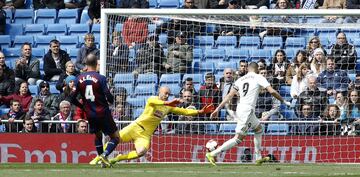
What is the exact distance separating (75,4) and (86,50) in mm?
3849

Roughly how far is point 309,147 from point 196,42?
10.9 feet

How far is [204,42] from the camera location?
22.1 m

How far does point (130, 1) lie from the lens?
25.6 metres

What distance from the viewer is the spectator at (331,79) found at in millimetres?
20969

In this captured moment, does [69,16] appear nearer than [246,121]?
No

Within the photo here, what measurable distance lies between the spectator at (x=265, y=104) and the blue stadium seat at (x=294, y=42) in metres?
0.84

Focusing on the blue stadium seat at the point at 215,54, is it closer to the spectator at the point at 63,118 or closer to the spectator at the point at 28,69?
the spectator at the point at 63,118

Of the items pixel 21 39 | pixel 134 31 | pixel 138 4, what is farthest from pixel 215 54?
pixel 21 39

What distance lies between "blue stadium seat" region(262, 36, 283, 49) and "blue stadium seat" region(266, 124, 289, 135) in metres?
1.74

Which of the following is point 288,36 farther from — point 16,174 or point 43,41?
point 16,174

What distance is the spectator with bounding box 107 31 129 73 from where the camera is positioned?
69.6ft

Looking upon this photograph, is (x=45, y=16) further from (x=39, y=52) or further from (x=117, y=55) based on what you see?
(x=117, y=55)

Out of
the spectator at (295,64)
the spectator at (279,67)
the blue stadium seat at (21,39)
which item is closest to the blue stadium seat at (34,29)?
the blue stadium seat at (21,39)

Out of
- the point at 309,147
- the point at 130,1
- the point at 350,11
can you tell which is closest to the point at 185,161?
the point at 309,147
